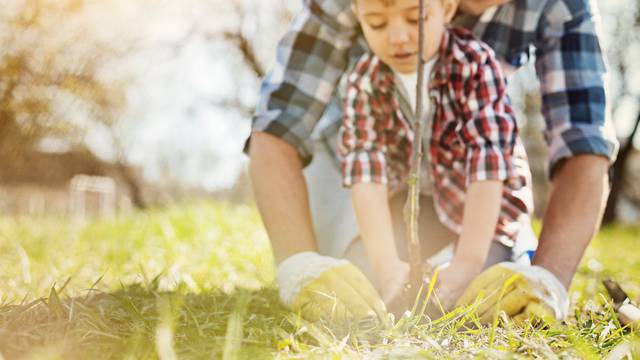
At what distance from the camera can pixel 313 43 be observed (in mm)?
2152

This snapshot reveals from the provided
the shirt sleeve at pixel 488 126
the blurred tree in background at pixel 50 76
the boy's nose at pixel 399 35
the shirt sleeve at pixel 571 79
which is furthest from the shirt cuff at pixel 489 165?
the blurred tree in background at pixel 50 76

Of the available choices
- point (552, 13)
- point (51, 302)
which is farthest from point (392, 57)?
point (51, 302)

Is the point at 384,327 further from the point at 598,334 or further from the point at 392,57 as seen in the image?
the point at 392,57

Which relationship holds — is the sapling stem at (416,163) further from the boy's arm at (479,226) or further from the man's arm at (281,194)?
the man's arm at (281,194)

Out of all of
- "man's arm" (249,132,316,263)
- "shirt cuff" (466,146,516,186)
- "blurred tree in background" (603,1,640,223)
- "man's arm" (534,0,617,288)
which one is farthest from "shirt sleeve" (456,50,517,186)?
"blurred tree in background" (603,1,640,223)

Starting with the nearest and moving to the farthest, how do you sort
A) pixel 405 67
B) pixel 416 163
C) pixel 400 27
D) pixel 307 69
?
pixel 416 163 → pixel 400 27 → pixel 405 67 → pixel 307 69

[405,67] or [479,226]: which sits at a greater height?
[405,67]

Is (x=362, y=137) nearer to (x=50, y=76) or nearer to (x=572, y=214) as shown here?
(x=572, y=214)

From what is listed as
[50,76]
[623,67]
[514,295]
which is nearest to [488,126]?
[514,295]

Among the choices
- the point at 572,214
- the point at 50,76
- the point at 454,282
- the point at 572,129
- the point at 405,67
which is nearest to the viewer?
the point at 454,282

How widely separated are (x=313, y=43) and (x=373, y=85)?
0.39 m

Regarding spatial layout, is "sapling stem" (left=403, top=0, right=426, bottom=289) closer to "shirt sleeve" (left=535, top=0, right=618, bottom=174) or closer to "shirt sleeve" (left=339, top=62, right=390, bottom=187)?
"shirt sleeve" (left=339, top=62, right=390, bottom=187)

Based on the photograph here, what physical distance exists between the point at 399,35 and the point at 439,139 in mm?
393

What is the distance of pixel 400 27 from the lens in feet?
5.50
